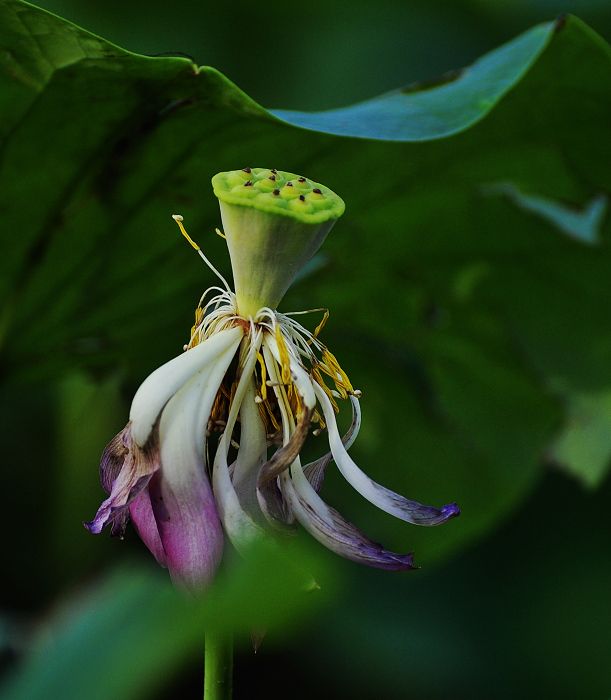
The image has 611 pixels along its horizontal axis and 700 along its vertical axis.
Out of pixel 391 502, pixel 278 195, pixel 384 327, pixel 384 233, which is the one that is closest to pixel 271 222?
pixel 278 195

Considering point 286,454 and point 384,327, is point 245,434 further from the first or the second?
point 384,327

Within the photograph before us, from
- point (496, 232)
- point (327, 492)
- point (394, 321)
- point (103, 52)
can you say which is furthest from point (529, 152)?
point (327, 492)

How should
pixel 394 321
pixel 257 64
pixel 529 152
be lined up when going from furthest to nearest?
1. pixel 257 64
2. pixel 394 321
3. pixel 529 152

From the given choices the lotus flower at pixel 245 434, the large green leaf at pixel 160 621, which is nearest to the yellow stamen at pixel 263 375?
the lotus flower at pixel 245 434

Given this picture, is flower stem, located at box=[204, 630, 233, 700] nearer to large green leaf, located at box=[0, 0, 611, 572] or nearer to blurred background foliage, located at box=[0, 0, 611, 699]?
blurred background foliage, located at box=[0, 0, 611, 699]

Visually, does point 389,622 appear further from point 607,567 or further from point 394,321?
point 394,321

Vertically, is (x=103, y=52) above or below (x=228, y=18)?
above

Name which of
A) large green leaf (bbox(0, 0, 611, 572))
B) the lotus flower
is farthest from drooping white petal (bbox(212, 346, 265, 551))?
large green leaf (bbox(0, 0, 611, 572))

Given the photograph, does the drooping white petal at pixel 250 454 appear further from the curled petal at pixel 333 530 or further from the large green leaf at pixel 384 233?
the large green leaf at pixel 384 233
